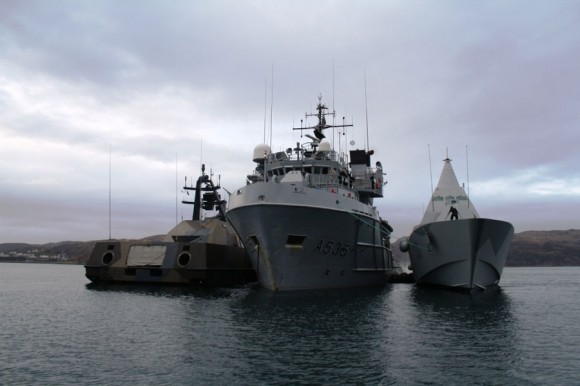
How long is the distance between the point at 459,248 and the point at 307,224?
11188 mm

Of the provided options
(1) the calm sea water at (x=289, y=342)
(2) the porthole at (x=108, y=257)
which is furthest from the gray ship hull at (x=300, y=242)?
(2) the porthole at (x=108, y=257)

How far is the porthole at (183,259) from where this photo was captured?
136 feet

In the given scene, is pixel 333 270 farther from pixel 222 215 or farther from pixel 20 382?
pixel 222 215

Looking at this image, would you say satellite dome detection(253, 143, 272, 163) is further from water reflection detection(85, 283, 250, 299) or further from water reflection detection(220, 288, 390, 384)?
water reflection detection(220, 288, 390, 384)

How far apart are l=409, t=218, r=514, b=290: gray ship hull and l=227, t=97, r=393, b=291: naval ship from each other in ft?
16.1

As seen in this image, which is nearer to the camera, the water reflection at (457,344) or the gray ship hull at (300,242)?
the water reflection at (457,344)

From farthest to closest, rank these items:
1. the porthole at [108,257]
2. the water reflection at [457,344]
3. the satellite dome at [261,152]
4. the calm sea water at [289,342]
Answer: the porthole at [108,257]
the satellite dome at [261,152]
the water reflection at [457,344]
the calm sea water at [289,342]

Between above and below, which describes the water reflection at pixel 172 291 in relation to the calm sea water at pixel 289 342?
below

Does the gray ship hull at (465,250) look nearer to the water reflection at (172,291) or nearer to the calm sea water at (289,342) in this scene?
the calm sea water at (289,342)

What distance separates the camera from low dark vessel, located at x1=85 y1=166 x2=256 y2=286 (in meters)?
Answer: 41.0

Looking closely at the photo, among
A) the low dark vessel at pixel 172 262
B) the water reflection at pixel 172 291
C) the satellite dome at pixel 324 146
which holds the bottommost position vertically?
the water reflection at pixel 172 291

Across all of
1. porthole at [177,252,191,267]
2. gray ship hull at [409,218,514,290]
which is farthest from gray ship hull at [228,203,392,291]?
porthole at [177,252,191,267]

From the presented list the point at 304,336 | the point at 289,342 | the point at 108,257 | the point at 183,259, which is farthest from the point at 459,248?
the point at 108,257

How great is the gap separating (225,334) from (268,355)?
414 centimetres
